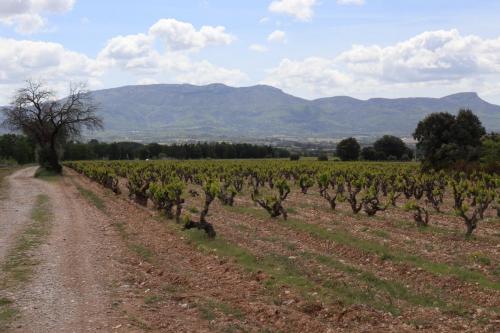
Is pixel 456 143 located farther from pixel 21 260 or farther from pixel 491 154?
pixel 21 260

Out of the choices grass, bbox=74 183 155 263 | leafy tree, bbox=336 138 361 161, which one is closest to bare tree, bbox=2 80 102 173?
grass, bbox=74 183 155 263

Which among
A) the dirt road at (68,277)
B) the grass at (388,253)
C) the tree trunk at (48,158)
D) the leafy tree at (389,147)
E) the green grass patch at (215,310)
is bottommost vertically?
the green grass patch at (215,310)

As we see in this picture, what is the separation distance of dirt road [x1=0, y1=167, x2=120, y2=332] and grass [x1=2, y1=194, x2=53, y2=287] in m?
0.20

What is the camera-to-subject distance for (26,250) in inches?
607

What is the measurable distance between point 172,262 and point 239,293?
11.9ft

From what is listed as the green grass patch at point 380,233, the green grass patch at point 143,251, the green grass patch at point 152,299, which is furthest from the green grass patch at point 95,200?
the green grass patch at point 152,299

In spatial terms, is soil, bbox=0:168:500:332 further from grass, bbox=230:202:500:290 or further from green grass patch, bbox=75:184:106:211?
green grass patch, bbox=75:184:106:211

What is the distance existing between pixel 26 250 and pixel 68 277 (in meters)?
3.81

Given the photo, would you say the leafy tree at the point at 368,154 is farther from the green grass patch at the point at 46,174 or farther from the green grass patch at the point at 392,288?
the green grass patch at the point at 392,288

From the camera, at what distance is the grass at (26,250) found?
40.3 feet

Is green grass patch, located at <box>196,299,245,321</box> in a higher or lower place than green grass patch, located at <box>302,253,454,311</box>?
lower

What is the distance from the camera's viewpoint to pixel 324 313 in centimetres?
971

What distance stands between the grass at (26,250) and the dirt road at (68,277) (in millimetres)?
203

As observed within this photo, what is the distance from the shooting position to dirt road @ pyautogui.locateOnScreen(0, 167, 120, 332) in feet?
30.2
